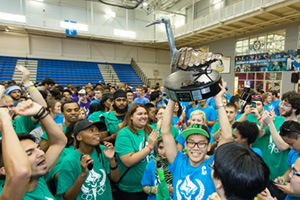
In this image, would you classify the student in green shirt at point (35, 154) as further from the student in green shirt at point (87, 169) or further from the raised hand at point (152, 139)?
the raised hand at point (152, 139)

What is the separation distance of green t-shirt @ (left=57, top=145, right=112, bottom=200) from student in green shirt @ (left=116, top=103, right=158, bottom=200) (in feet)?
0.81

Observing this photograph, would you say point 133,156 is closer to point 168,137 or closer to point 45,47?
point 168,137

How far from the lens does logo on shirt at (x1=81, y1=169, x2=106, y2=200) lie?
70.9 inches

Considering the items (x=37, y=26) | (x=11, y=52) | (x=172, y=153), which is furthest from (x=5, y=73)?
(x=172, y=153)

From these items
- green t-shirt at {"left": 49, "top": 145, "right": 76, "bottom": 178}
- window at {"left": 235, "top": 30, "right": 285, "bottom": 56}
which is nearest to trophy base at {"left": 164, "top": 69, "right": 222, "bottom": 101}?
green t-shirt at {"left": 49, "top": 145, "right": 76, "bottom": 178}

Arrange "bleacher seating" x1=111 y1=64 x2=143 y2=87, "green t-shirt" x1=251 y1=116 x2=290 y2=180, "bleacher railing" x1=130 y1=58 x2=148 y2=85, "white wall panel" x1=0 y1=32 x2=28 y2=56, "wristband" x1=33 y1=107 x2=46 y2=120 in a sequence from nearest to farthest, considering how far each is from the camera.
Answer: "wristband" x1=33 y1=107 x2=46 y2=120
"green t-shirt" x1=251 y1=116 x2=290 y2=180
"white wall panel" x1=0 y1=32 x2=28 y2=56
"bleacher seating" x1=111 y1=64 x2=143 y2=87
"bleacher railing" x1=130 y1=58 x2=148 y2=85

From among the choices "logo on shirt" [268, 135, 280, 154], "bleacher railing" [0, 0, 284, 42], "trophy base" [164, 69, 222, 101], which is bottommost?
"logo on shirt" [268, 135, 280, 154]

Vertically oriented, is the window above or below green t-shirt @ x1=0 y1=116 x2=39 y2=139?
above

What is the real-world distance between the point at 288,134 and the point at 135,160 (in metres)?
1.74

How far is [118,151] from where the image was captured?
2.11 m

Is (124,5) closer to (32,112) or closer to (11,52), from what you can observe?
(11,52)

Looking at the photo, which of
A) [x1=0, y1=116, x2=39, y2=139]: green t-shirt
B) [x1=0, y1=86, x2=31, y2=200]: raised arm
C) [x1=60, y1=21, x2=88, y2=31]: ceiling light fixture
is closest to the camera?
Result: [x1=0, y1=86, x2=31, y2=200]: raised arm

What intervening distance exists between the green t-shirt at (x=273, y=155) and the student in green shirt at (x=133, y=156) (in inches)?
69.1

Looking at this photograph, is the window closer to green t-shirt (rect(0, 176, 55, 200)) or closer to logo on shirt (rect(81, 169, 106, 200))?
logo on shirt (rect(81, 169, 106, 200))
